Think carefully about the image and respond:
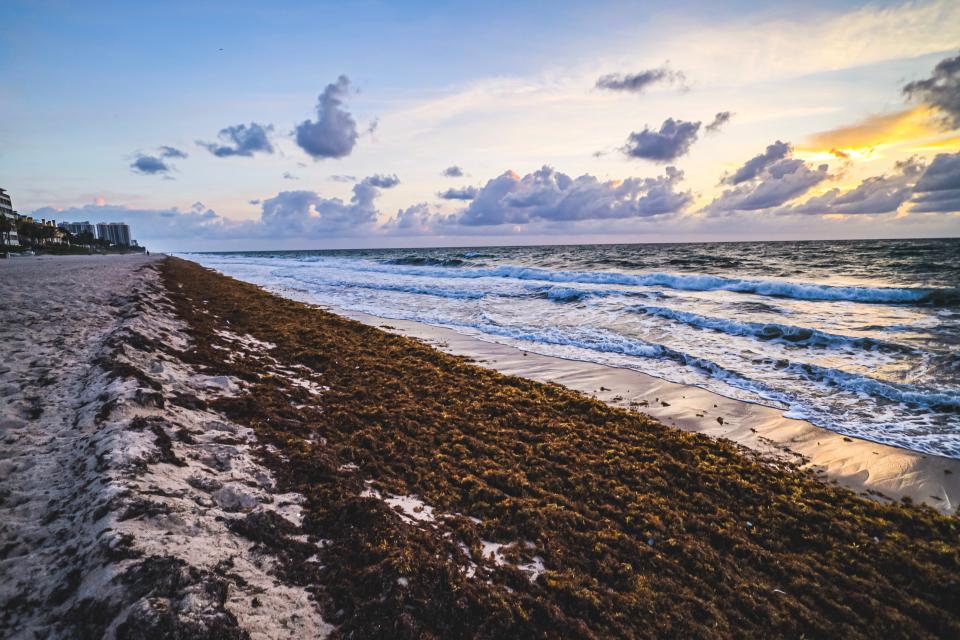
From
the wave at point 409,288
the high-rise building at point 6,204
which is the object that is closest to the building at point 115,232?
the high-rise building at point 6,204

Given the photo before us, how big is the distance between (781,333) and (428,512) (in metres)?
12.9

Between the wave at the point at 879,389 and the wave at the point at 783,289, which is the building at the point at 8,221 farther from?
the wave at the point at 879,389

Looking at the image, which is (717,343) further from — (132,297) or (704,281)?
(132,297)

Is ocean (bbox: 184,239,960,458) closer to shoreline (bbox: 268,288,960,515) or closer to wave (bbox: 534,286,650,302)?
wave (bbox: 534,286,650,302)

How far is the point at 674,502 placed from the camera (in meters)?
4.63

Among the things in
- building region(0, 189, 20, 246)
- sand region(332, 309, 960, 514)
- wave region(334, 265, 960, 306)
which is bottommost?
sand region(332, 309, 960, 514)

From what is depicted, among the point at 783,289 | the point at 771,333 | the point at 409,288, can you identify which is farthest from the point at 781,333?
the point at 409,288

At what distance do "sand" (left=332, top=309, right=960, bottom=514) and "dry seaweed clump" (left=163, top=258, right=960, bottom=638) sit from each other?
21.6 inches

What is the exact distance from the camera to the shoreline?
5.17 metres

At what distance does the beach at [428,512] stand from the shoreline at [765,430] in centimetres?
5

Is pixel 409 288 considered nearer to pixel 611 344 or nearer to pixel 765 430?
pixel 611 344

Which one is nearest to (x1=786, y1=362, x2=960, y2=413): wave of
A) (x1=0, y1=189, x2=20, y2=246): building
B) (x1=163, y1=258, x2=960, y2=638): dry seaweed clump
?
(x1=163, y1=258, x2=960, y2=638): dry seaweed clump

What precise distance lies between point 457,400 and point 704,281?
23.9 m

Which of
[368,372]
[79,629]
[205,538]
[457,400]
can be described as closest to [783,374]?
[457,400]
